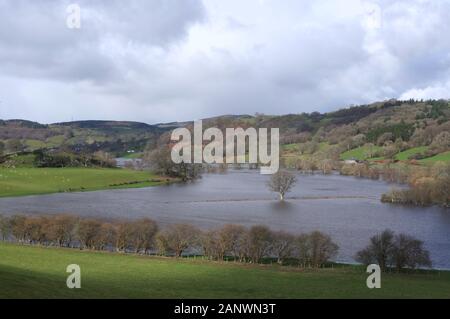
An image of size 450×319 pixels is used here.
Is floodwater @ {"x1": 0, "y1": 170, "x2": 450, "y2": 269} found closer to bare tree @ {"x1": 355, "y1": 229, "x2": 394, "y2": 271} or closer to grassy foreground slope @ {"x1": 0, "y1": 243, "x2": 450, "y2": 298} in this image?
bare tree @ {"x1": 355, "y1": 229, "x2": 394, "y2": 271}

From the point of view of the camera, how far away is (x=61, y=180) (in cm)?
11819

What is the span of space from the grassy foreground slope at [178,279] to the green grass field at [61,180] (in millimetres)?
63872

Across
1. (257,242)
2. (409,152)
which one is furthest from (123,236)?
(409,152)

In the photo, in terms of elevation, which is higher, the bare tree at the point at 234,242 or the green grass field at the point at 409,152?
the green grass field at the point at 409,152

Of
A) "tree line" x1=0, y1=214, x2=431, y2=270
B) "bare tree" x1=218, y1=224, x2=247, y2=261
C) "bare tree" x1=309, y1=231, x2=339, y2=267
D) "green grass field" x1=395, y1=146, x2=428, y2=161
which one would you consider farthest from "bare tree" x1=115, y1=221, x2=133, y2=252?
"green grass field" x1=395, y1=146, x2=428, y2=161

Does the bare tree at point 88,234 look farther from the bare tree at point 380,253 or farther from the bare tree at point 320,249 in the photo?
the bare tree at point 380,253

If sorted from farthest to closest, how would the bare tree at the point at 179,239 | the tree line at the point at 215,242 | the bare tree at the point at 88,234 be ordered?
the bare tree at the point at 88,234 → the bare tree at the point at 179,239 → the tree line at the point at 215,242

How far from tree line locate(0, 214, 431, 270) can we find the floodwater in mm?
5114

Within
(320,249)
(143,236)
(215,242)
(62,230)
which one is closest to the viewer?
(320,249)

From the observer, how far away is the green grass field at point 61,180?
105 metres

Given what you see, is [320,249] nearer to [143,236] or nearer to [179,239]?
[179,239]

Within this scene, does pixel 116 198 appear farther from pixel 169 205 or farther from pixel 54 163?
pixel 54 163

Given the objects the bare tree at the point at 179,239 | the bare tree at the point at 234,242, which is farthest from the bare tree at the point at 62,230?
the bare tree at the point at 234,242

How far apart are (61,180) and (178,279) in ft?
303
